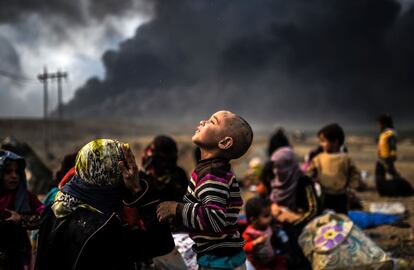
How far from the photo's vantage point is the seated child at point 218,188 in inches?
82.8

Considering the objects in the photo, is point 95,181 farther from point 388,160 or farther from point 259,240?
point 388,160

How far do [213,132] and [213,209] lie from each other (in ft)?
1.46

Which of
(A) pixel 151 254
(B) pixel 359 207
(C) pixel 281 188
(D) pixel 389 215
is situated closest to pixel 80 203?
(A) pixel 151 254

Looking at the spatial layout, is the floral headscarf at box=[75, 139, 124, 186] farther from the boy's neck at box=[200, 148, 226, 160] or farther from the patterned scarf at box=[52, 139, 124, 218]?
the boy's neck at box=[200, 148, 226, 160]

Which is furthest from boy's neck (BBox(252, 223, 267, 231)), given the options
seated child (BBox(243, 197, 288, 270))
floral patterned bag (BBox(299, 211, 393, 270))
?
floral patterned bag (BBox(299, 211, 393, 270))

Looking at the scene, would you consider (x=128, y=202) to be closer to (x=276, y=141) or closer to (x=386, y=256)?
(x=386, y=256)

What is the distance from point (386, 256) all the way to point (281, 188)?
140cm

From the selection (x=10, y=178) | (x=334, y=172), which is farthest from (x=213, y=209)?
(x=334, y=172)

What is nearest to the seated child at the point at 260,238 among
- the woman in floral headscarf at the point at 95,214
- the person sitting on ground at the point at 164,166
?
the person sitting on ground at the point at 164,166

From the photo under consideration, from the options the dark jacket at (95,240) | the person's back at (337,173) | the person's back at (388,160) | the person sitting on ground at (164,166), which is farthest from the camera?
the person's back at (388,160)

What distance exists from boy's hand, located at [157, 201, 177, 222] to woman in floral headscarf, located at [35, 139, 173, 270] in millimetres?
80

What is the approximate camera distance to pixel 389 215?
22.3 feet

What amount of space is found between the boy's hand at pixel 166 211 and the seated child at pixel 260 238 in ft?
7.51

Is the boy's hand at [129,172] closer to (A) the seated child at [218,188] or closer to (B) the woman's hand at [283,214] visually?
(A) the seated child at [218,188]
